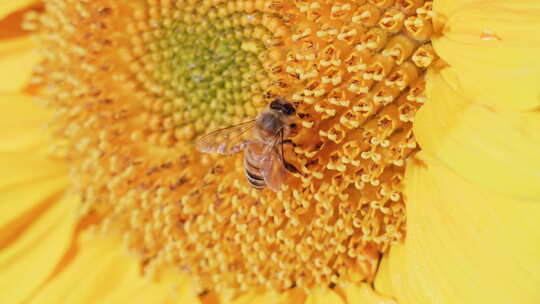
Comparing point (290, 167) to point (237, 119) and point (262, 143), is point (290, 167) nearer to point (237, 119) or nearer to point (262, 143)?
point (262, 143)

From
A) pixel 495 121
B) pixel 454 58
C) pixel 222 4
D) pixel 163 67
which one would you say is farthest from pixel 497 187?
pixel 163 67

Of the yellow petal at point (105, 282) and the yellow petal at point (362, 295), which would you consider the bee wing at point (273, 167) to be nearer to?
the yellow petal at point (362, 295)

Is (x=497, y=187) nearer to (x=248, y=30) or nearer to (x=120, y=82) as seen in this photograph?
(x=248, y=30)

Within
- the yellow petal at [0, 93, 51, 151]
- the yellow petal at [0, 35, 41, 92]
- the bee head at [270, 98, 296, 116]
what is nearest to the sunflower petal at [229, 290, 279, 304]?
the bee head at [270, 98, 296, 116]

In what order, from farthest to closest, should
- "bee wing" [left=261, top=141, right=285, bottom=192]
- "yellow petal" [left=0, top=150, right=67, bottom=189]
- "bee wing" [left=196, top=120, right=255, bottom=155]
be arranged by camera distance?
"yellow petal" [left=0, top=150, right=67, bottom=189] → "bee wing" [left=196, top=120, right=255, bottom=155] → "bee wing" [left=261, top=141, right=285, bottom=192]

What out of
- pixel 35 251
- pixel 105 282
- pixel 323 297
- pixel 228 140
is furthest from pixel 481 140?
pixel 35 251

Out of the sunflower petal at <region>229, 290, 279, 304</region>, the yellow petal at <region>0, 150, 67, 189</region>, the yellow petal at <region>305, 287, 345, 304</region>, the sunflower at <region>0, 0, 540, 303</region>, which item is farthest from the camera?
the yellow petal at <region>0, 150, 67, 189</region>

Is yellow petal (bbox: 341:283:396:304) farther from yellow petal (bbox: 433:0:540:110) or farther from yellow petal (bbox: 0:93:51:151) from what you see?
yellow petal (bbox: 0:93:51:151)
